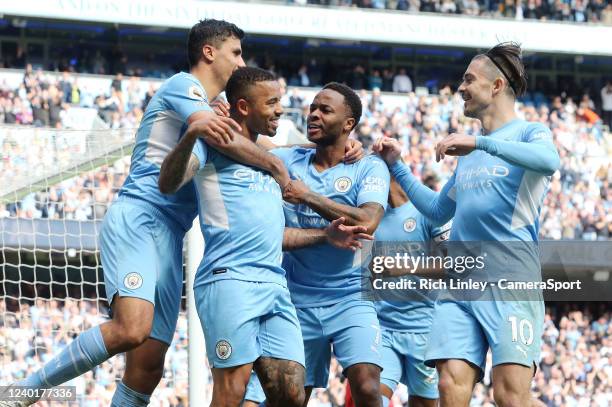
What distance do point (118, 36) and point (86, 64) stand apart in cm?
240

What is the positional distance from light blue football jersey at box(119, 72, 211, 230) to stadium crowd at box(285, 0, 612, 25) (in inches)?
1051

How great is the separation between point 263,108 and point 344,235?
1.01m

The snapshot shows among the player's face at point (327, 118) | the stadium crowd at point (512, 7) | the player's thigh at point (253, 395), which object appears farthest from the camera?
the stadium crowd at point (512, 7)

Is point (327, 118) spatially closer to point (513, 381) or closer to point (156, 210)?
point (156, 210)

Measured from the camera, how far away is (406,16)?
3362 cm

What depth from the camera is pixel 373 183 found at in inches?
302

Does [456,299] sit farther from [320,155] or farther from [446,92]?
[446,92]

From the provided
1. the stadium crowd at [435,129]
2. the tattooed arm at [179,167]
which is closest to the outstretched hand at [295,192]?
the tattooed arm at [179,167]

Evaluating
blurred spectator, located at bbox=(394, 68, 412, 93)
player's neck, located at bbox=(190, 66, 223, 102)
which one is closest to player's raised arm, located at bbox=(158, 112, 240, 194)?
player's neck, located at bbox=(190, 66, 223, 102)

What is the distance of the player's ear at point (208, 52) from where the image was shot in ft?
23.9

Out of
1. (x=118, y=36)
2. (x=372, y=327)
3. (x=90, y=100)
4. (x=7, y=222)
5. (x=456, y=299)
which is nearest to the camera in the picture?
(x=456, y=299)

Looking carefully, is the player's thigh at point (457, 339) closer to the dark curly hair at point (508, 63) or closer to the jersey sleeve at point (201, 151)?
the dark curly hair at point (508, 63)

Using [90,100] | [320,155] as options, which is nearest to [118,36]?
[90,100]

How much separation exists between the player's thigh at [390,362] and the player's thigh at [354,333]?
31.0 inches
